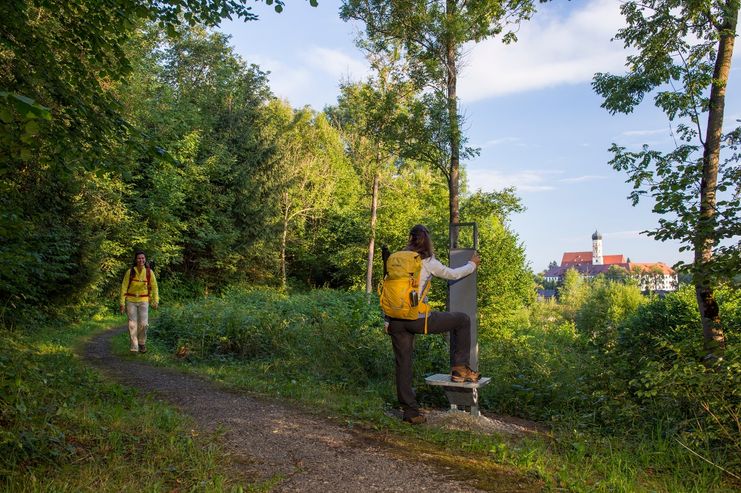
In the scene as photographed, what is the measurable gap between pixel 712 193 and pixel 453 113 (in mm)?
6304

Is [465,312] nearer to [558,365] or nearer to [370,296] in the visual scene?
[558,365]

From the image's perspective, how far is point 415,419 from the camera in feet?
18.5

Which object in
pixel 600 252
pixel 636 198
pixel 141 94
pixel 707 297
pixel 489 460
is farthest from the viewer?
pixel 600 252

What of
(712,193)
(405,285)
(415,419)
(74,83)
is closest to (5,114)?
(74,83)

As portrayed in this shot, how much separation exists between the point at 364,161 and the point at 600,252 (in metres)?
183

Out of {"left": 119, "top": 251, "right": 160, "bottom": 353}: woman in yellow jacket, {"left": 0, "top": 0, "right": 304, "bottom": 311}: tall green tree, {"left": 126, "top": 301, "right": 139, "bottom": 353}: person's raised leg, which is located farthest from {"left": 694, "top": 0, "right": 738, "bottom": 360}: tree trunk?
{"left": 126, "top": 301, "right": 139, "bottom": 353}: person's raised leg

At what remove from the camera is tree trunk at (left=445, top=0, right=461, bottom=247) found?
1191cm

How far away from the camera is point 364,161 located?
32.4m

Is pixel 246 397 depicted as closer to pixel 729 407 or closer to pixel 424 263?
pixel 424 263

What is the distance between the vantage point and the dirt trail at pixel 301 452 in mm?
3840

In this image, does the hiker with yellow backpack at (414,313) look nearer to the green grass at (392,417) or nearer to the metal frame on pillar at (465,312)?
the metal frame on pillar at (465,312)

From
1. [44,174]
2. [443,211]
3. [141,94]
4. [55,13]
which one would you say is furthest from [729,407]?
[443,211]

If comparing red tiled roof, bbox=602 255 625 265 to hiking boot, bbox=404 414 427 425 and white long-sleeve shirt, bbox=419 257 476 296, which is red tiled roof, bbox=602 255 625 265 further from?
hiking boot, bbox=404 414 427 425

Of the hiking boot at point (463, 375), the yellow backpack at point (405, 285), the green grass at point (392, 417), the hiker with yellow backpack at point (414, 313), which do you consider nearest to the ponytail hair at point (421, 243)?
the hiker with yellow backpack at point (414, 313)
